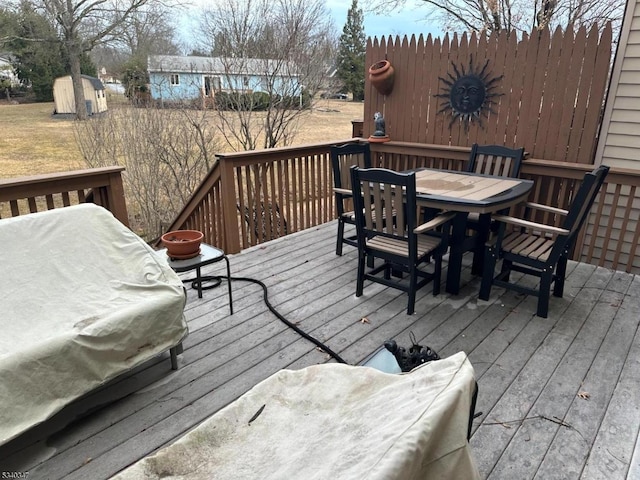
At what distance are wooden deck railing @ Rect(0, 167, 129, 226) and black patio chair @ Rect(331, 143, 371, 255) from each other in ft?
5.68

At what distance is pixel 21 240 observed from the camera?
6.81 ft

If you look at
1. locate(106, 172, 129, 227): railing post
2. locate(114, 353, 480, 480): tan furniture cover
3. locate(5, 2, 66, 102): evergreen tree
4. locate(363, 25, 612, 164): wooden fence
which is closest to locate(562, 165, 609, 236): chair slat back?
locate(363, 25, 612, 164): wooden fence

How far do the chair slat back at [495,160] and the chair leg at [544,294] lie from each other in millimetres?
1237

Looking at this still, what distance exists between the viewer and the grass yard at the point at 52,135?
33.0 feet

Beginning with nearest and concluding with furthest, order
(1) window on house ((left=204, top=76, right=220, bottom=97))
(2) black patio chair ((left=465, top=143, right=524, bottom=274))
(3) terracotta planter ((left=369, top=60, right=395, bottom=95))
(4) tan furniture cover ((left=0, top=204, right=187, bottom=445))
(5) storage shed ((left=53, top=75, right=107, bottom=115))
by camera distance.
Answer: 1. (4) tan furniture cover ((left=0, top=204, right=187, bottom=445))
2. (2) black patio chair ((left=465, top=143, right=524, bottom=274))
3. (3) terracotta planter ((left=369, top=60, right=395, bottom=95))
4. (1) window on house ((left=204, top=76, right=220, bottom=97))
5. (5) storage shed ((left=53, top=75, right=107, bottom=115))

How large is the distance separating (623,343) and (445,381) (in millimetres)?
2267

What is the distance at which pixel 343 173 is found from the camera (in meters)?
3.90

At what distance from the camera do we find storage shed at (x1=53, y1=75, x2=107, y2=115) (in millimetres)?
9398

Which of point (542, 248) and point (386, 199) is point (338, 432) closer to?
point (386, 199)

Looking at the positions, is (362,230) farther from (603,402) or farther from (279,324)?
(603,402)

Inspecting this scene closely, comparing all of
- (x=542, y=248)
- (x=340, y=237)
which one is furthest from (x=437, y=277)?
(x=340, y=237)

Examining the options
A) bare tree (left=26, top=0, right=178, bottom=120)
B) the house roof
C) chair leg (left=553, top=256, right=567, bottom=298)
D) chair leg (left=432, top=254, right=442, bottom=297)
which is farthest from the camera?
bare tree (left=26, top=0, right=178, bottom=120)

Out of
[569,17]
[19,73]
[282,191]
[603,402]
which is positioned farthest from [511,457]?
[19,73]

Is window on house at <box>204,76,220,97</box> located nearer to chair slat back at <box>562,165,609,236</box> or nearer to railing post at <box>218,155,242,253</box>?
railing post at <box>218,155,242,253</box>
